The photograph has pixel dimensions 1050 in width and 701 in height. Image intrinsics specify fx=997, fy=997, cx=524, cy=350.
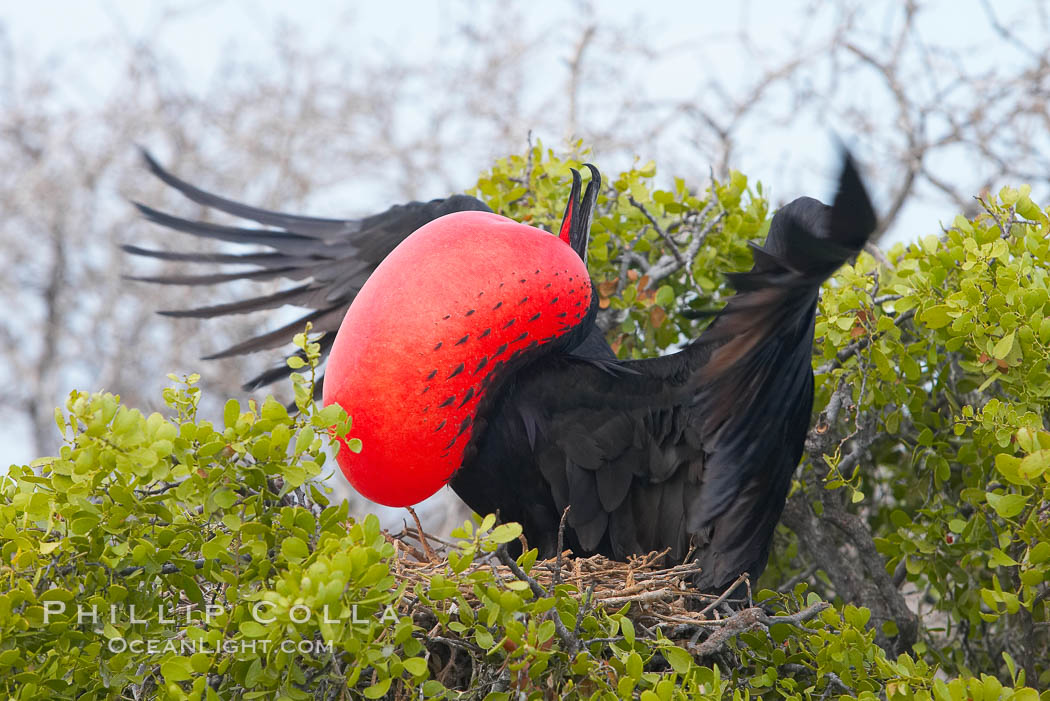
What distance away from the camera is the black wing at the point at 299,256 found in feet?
9.14

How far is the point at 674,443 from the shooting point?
6.82ft

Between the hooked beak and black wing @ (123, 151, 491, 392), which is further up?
black wing @ (123, 151, 491, 392)

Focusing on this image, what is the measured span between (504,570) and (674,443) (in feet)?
2.05

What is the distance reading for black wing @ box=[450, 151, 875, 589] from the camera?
1866 mm

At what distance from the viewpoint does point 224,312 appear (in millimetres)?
2875

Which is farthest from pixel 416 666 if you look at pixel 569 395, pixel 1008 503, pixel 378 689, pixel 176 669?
pixel 1008 503

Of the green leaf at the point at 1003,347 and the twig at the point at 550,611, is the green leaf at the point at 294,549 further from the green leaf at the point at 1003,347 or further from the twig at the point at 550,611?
the green leaf at the point at 1003,347

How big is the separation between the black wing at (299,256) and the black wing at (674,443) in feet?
2.69

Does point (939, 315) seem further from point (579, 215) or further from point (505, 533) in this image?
point (505, 533)

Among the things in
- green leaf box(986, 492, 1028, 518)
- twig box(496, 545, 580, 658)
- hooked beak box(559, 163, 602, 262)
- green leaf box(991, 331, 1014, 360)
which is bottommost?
green leaf box(986, 492, 1028, 518)

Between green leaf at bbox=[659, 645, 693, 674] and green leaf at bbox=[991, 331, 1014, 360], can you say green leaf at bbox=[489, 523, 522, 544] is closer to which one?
green leaf at bbox=[659, 645, 693, 674]

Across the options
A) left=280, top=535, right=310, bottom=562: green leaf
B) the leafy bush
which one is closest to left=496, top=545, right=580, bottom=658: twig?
the leafy bush

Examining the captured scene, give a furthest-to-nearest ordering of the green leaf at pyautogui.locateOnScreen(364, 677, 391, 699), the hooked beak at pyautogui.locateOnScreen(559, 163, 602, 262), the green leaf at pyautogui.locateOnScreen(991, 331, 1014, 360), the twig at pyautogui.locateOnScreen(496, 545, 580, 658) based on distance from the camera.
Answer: the hooked beak at pyautogui.locateOnScreen(559, 163, 602, 262) < the green leaf at pyautogui.locateOnScreen(991, 331, 1014, 360) < the twig at pyautogui.locateOnScreen(496, 545, 580, 658) < the green leaf at pyautogui.locateOnScreen(364, 677, 391, 699)

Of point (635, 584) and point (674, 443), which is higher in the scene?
point (674, 443)
